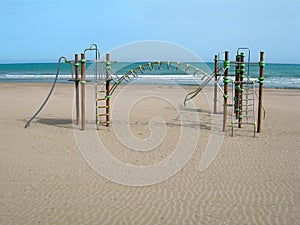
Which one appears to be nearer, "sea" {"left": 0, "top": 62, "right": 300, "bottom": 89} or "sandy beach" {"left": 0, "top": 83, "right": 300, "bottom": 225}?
"sandy beach" {"left": 0, "top": 83, "right": 300, "bottom": 225}

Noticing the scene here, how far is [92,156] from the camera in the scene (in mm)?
7582

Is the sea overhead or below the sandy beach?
overhead

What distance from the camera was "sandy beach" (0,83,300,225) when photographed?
4.83 m

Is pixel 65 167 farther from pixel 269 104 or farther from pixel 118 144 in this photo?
pixel 269 104

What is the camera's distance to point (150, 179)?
6254 millimetres

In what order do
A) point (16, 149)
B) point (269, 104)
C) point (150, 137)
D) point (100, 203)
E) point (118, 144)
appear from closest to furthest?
point (100, 203)
point (16, 149)
point (118, 144)
point (150, 137)
point (269, 104)

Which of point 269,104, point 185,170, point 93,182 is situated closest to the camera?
point 93,182

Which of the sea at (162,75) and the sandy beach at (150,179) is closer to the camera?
the sandy beach at (150,179)

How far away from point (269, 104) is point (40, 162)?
42.4 feet

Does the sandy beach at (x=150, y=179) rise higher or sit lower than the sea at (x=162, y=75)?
lower

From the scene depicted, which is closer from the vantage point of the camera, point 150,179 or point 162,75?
point 150,179

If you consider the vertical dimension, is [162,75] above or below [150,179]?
above

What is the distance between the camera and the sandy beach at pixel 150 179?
4832mm

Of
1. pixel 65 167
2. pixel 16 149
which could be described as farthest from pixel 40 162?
pixel 16 149
